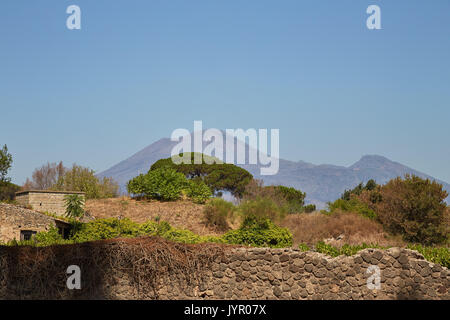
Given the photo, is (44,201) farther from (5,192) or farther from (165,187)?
(5,192)

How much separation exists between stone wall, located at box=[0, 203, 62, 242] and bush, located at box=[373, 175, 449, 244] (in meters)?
16.0

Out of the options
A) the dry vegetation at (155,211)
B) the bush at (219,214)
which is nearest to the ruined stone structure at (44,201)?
the dry vegetation at (155,211)

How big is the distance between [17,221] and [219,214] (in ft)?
31.9

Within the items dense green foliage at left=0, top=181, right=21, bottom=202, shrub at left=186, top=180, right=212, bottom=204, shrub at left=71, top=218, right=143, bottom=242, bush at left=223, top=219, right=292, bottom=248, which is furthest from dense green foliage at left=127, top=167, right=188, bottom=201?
dense green foliage at left=0, top=181, right=21, bottom=202

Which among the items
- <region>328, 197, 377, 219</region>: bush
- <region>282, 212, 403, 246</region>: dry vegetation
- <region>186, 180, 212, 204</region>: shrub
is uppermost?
<region>186, 180, 212, 204</region>: shrub

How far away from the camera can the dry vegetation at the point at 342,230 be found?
21.4 m

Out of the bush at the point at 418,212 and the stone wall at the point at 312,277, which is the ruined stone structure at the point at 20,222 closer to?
the stone wall at the point at 312,277

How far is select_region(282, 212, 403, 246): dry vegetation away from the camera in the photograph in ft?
70.3

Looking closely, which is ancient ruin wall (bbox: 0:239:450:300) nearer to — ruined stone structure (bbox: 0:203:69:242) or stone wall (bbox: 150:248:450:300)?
stone wall (bbox: 150:248:450:300)

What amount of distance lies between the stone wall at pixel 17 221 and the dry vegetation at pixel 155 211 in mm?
3917

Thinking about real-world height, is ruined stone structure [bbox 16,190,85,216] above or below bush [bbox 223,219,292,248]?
above

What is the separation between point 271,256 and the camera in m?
12.5
